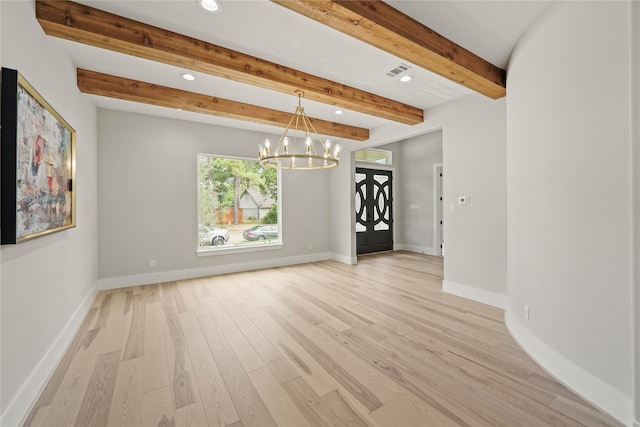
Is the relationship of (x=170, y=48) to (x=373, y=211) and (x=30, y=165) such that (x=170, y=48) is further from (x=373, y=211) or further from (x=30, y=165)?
(x=373, y=211)

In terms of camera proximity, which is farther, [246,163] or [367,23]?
[246,163]

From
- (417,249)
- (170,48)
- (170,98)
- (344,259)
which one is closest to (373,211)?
(417,249)

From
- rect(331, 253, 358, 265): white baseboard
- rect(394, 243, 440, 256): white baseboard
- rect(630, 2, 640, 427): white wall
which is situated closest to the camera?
rect(630, 2, 640, 427): white wall

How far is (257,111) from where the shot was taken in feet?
13.9

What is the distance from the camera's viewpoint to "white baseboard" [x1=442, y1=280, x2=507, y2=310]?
338 centimetres

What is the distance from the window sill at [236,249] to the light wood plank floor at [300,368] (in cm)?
134

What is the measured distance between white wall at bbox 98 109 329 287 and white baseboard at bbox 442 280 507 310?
3.51m

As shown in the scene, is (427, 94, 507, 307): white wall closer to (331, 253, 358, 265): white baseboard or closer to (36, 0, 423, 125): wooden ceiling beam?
(36, 0, 423, 125): wooden ceiling beam

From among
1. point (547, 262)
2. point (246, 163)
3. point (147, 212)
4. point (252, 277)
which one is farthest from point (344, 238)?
point (547, 262)

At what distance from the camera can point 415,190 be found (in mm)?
7582

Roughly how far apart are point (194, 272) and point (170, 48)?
3.63 meters

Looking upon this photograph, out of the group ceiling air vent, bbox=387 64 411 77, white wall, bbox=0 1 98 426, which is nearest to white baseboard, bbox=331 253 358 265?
ceiling air vent, bbox=387 64 411 77

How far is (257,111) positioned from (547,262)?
3989 mm

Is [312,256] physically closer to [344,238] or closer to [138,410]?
[344,238]
